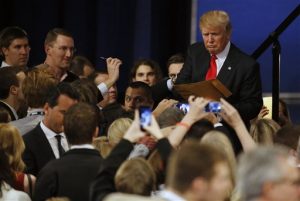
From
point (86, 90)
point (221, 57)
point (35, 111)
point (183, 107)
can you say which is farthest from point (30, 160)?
point (221, 57)

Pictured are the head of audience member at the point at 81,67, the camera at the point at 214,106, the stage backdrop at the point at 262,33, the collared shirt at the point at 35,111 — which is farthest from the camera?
the stage backdrop at the point at 262,33

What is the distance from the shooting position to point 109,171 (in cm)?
662

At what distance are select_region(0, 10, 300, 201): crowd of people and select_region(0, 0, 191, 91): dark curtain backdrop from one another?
1703mm

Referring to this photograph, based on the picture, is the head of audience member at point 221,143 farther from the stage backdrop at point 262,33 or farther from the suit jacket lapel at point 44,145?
the stage backdrop at point 262,33

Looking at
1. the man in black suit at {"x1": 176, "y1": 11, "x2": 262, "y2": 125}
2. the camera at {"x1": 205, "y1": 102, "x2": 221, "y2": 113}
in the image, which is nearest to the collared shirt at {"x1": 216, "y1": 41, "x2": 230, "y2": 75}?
the man in black suit at {"x1": 176, "y1": 11, "x2": 262, "y2": 125}

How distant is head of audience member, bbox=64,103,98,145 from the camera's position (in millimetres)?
7219

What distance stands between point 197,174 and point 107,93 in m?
4.92

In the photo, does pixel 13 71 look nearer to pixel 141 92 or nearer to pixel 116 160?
pixel 141 92

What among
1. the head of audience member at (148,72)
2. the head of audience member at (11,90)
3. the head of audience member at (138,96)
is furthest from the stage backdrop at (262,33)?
the head of audience member at (11,90)

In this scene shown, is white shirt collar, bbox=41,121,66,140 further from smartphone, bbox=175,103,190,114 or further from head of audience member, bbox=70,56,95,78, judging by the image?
head of audience member, bbox=70,56,95,78

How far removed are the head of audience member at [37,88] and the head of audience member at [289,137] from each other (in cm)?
192

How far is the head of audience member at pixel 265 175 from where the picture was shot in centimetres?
550

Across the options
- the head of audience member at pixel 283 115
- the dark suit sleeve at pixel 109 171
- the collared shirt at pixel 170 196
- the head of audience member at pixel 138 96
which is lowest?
the head of audience member at pixel 283 115

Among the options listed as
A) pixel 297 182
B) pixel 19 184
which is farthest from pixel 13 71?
pixel 297 182
